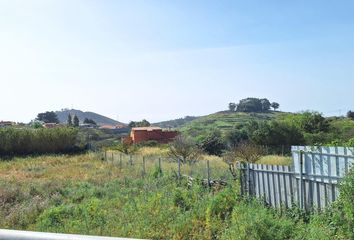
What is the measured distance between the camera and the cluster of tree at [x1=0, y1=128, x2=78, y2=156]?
187ft

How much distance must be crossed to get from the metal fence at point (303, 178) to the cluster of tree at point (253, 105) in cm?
15460

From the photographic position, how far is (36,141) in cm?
5938

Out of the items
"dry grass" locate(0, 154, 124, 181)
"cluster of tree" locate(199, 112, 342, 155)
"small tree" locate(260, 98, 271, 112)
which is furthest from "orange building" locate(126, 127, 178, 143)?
"small tree" locate(260, 98, 271, 112)

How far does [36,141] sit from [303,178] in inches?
2029

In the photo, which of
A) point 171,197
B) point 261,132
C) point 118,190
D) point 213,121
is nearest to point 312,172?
point 171,197

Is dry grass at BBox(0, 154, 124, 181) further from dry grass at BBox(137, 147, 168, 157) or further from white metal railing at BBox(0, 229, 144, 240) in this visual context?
white metal railing at BBox(0, 229, 144, 240)

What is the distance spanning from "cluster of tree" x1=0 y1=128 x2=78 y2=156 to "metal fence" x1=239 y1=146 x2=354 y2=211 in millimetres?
47803

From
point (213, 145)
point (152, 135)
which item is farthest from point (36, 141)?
point (152, 135)

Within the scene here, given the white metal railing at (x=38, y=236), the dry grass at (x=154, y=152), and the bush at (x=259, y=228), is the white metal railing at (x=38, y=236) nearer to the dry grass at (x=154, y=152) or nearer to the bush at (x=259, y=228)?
the bush at (x=259, y=228)

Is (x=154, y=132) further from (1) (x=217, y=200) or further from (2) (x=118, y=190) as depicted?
(1) (x=217, y=200)

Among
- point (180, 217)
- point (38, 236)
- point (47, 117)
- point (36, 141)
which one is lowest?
point (180, 217)

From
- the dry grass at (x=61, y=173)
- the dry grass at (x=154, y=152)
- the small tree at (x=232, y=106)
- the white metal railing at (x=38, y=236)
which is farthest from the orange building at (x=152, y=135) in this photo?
the small tree at (x=232, y=106)

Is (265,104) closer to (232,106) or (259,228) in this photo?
(232,106)

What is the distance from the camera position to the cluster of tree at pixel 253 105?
170m
